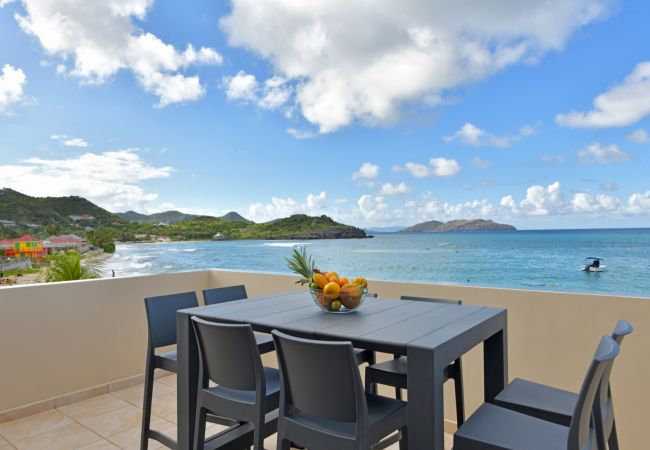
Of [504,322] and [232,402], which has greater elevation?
[504,322]

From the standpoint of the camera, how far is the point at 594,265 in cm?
2648

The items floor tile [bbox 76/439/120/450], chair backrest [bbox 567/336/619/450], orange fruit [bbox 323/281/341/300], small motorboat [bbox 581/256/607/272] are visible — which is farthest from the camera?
small motorboat [bbox 581/256/607/272]

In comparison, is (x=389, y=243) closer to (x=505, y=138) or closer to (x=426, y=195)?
(x=426, y=195)

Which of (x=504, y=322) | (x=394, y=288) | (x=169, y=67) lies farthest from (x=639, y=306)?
(x=169, y=67)

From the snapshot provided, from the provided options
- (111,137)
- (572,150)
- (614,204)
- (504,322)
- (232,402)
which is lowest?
(232,402)

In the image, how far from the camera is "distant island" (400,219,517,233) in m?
25.0

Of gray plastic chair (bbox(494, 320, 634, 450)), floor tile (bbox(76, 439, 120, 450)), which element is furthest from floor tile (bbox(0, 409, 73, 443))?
gray plastic chair (bbox(494, 320, 634, 450))

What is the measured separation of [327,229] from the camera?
703 inches

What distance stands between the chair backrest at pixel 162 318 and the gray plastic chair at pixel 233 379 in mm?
713

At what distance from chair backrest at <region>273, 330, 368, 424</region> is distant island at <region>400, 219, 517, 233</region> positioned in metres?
23.0

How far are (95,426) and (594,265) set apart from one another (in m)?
29.0

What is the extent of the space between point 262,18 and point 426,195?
22.3m

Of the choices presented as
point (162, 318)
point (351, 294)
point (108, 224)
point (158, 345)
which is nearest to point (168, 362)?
point (158, 345)

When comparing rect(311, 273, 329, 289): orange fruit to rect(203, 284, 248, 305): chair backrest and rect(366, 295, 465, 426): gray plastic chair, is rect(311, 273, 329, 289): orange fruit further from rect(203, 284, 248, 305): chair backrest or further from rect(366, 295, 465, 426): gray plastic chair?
rect(203, 284, 248, 305): chair backrest
